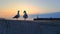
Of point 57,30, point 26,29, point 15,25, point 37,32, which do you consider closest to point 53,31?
point 57,30

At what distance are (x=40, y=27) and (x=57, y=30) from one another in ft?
2.12

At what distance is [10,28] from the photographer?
21.3 feet

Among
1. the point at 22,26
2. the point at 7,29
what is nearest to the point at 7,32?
the point at 7,29

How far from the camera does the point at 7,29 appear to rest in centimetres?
648

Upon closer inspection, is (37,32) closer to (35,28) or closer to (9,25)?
(35,28)

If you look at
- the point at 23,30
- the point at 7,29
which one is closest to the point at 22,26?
the point at 23,30

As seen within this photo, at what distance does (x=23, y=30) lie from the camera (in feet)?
21.6

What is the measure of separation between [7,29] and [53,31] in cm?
170

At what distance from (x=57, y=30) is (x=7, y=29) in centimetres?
183

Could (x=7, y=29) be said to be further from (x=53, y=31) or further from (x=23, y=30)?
(x=53, y=31)

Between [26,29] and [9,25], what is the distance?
0.63m

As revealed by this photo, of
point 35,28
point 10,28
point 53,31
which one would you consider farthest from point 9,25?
point 53,31

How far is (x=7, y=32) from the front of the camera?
21.3ft

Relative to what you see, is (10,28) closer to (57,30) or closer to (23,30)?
(23,30)
